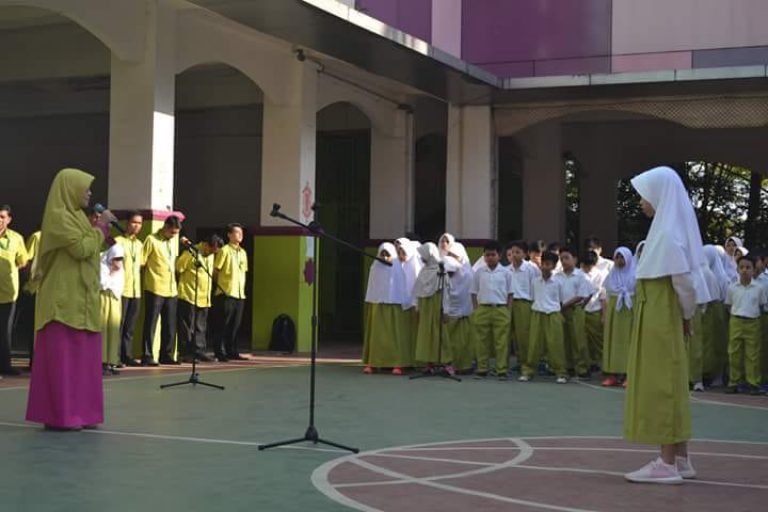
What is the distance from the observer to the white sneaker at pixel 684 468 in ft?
19.8

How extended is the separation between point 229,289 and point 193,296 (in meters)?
0.56

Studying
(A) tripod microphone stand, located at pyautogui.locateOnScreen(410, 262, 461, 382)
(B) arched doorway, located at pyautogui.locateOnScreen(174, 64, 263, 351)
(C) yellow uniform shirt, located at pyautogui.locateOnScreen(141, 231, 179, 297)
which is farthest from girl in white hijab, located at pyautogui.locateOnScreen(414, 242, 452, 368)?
(B) arched doorway, located at pyautogui.locateOnScreen(174, 64, 263, 351)

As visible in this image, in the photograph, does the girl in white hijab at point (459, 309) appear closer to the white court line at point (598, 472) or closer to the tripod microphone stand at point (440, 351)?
the tripod microphone stand at point (440, 351)

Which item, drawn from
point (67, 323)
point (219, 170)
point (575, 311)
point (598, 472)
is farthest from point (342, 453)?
point (219, 170)

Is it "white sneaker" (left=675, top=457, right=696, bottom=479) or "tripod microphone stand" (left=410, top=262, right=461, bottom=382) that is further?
"tripod microphone stand" (left=410, top=262, right=461, bottom=382)

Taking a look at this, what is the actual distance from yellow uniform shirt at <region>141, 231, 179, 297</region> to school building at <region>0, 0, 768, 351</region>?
36cm

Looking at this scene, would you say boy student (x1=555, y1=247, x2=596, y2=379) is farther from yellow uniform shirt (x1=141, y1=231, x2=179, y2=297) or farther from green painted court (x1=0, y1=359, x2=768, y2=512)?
yellow uniform shirt (x1=141, y1=231, x2=179, y2=297)

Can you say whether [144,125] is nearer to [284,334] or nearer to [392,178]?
[284,334]

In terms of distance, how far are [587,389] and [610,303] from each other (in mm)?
1094

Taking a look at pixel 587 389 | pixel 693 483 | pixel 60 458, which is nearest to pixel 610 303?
pixel 587 389

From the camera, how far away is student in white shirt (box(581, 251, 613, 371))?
42.4 ft

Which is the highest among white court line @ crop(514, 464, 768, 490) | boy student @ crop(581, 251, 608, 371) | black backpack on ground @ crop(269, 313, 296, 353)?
boy student @ crop(581, 251, 608, 371)

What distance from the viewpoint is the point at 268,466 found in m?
6.14

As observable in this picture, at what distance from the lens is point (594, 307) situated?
13.0m
